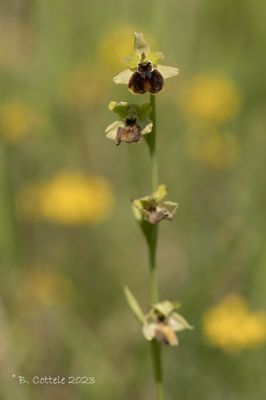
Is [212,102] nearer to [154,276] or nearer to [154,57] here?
[154,57]

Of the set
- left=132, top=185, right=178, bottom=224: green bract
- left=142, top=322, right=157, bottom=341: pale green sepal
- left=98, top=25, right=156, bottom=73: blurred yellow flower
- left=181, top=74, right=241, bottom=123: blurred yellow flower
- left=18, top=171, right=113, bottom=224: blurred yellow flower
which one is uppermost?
left=98, top=25, right=156, bottom=73: blurred yellow flower

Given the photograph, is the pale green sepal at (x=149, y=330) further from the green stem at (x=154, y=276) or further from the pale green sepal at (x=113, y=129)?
the pale green sepal at (x=113, y=129)

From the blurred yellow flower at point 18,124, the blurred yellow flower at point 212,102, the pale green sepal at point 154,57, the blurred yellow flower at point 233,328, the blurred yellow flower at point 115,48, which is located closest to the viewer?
the pale green sepal at point 154,57

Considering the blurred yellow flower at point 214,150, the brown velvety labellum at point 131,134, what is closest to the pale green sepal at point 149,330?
the brown velvety labellum at point 131,134

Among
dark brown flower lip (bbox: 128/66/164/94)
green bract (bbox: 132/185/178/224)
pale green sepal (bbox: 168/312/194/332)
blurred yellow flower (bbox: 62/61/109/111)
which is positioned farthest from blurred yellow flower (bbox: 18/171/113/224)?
dark brown flower lip (bbox: 128/66/164/94)

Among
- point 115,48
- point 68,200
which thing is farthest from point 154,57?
point 115,48

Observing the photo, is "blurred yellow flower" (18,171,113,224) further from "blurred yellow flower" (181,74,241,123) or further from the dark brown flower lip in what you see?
the dark brown flower lip

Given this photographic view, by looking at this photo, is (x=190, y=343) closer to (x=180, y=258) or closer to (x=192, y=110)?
(x=180, y=258)
